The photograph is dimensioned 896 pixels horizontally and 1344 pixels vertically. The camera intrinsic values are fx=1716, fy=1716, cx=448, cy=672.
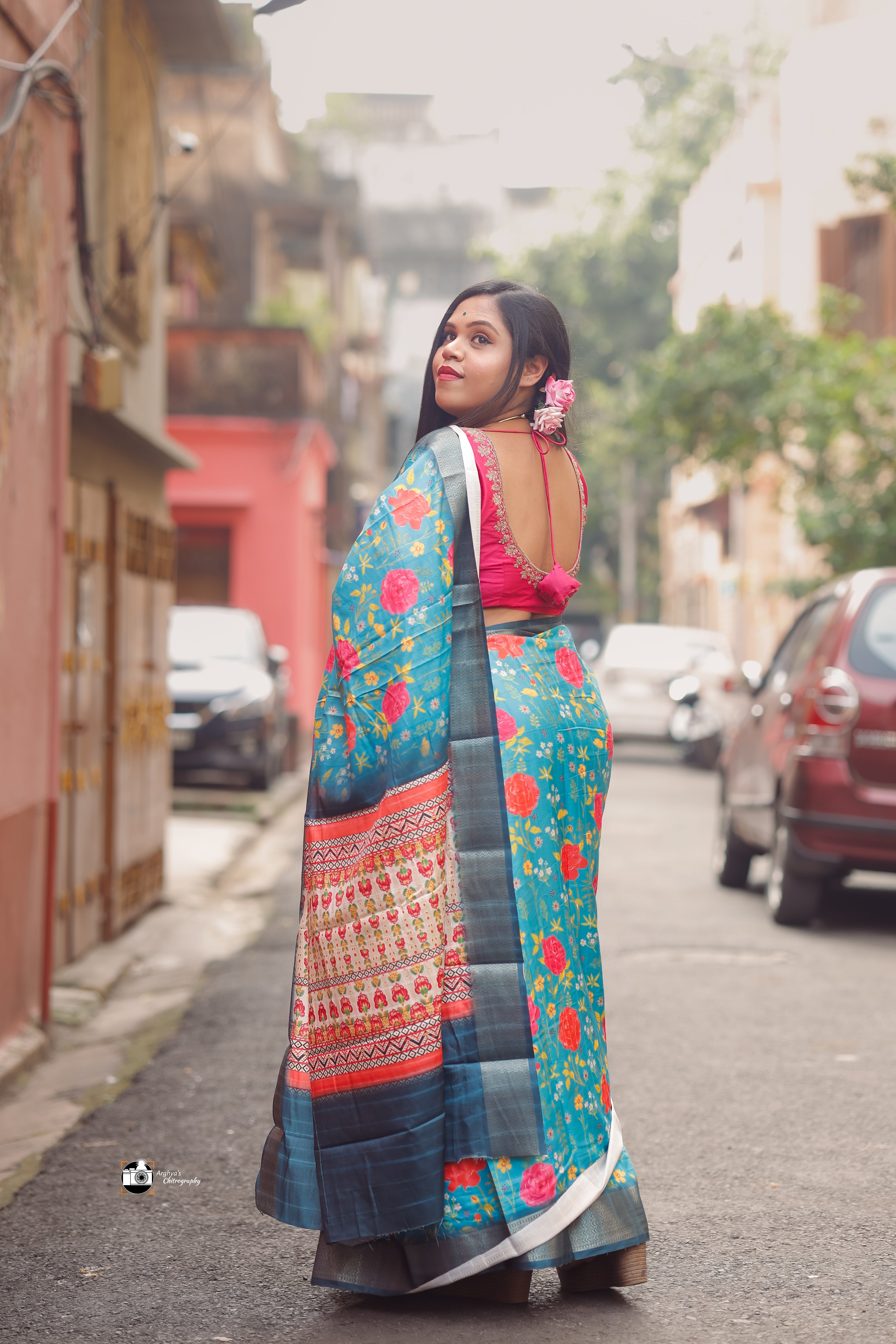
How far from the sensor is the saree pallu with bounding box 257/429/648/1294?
10.1ft

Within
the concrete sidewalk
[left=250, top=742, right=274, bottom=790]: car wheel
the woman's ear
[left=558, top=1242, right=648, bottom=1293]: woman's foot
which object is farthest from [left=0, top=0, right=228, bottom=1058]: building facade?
[left=250, top=742, right=274, bottom=790]: car wheel

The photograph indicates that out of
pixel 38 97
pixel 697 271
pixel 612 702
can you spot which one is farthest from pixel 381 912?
pixel 697 271

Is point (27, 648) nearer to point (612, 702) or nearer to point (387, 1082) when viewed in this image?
point (387, 1082)

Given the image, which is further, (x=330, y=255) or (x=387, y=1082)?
(x=330, y=255)

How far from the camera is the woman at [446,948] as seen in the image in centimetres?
310

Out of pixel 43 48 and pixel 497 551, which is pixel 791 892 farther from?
pixel 497 551

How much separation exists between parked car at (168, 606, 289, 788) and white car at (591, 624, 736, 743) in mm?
5245

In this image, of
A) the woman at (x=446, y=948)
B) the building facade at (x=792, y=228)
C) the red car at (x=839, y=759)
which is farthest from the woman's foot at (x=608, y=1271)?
the building facade at (x=792, y=228)

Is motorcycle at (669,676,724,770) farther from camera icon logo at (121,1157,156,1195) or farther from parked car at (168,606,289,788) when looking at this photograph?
camera icon logo at (121,1157,156,1195)

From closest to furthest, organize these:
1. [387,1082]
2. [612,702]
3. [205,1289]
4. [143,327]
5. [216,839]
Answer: [387,1082]
[205,1289]
[143,327]
[216,839]
[612,702]

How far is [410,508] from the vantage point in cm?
322

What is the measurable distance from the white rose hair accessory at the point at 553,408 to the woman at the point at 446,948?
12 cm

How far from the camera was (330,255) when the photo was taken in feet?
98.8

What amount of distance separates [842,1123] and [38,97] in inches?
168
